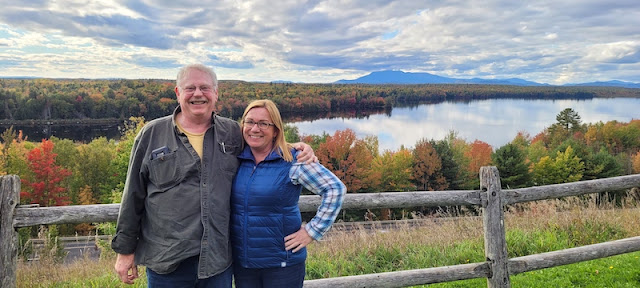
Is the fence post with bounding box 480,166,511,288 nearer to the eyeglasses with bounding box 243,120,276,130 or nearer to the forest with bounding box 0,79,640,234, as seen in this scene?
the eyeglasses with bounding box 243,120,276,130

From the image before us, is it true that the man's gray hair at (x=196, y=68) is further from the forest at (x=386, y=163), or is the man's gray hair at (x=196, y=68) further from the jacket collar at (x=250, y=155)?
the forest at (x=386, y=163)

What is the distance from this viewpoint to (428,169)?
4206 centimetres

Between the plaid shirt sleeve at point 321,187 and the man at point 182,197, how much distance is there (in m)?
0.10

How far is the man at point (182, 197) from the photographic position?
2320mm

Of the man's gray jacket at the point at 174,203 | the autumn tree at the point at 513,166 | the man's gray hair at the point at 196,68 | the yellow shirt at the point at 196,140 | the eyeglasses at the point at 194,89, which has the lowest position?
the autumn tree at the point at 513,166

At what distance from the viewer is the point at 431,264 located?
504 centimetres

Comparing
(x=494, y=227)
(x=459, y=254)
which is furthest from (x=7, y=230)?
(x=459, y=254)

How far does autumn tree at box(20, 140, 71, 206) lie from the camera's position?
35031 millimetres

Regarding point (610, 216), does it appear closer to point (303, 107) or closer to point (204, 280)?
point (204, 280)

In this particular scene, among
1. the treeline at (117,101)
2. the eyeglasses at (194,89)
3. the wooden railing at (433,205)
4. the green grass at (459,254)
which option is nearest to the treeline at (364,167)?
the treeline at (117,101)

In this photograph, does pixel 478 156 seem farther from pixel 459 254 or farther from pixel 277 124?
pixel 277 124

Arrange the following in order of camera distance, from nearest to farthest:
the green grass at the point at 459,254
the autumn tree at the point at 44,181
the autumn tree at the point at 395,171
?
the green grass at the point at 459,254 → the autumn tree at the point at 44,181 → the autumn tree at the point at 395,171

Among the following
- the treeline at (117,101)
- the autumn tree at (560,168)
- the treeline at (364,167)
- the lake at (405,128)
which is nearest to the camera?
the treeline at (364,167)

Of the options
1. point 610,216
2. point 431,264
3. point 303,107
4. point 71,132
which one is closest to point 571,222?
point 610,216
